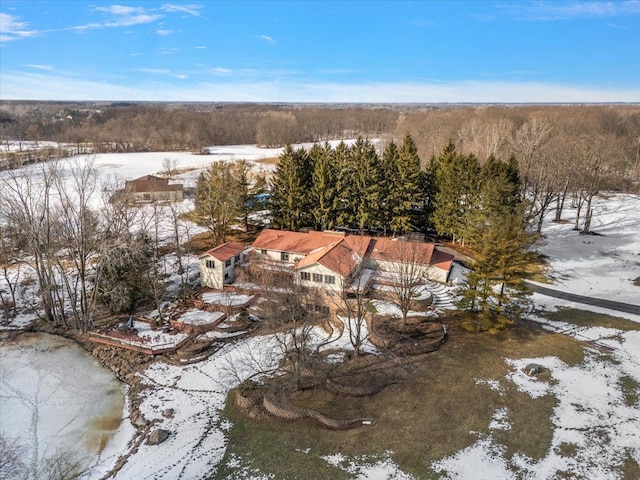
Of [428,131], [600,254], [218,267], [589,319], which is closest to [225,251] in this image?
[218,267]

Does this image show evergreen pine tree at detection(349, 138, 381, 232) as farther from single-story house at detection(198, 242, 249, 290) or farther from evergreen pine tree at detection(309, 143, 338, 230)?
single-story house at detection(198, 242, 249, 290)

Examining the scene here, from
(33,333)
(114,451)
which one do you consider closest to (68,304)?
(33,333)

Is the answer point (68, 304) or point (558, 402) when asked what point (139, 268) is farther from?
point (558, 402)

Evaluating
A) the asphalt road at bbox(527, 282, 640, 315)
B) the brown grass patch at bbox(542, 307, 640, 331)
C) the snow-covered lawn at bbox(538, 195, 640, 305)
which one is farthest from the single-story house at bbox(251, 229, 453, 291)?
the snow-covered lawn at bbox(538, 195, 640, 305)

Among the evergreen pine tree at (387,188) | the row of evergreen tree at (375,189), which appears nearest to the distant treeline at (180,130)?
the row of evergreen tree at (375,189)

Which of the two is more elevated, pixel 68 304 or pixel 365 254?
pixel 365 254

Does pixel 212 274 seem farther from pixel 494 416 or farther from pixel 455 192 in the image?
pixel 455 192

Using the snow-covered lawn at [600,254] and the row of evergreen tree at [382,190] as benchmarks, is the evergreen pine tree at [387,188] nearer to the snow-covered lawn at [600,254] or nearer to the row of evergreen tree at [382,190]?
the row of evergreen tree at [382,190]
